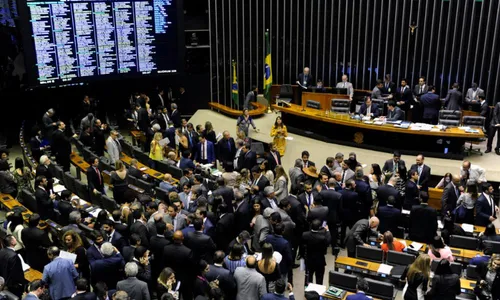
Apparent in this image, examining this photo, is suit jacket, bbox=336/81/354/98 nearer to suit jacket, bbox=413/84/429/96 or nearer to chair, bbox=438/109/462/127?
suit jacket, bbox=413/84/429/96

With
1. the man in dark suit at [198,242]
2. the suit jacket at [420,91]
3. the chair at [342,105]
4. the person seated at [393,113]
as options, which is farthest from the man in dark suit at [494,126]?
the man in dark suit at [198,242]

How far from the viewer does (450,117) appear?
13.5 m

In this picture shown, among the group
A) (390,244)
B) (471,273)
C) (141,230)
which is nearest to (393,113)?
(390,244)

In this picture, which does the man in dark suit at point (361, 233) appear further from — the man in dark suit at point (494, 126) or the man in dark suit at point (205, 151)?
the man in dark suit at point (494, 126)

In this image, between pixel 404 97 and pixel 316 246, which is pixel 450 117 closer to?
pixel 404 97

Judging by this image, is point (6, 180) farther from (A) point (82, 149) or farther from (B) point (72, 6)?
(B) point (72, 6)

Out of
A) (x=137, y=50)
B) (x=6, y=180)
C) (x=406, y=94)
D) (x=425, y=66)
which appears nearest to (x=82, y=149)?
(x=6, y=180)

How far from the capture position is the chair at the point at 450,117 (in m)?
13.4

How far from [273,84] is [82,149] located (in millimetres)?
7490

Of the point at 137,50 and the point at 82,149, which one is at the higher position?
the point at 137,50

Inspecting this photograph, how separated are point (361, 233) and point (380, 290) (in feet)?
4.63

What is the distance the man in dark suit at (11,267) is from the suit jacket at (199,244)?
2.11 meters

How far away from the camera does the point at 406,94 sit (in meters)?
15.0

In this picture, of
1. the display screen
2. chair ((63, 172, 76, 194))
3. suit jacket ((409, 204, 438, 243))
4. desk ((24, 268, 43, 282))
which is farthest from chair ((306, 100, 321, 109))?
desk ((24, 268, 43, 282))
